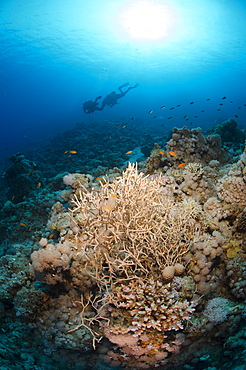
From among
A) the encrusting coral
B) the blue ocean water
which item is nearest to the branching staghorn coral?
the encrusting coral

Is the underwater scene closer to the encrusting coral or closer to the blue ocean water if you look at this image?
the encrusting coral

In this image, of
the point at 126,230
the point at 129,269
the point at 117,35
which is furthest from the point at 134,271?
the point at 117,35

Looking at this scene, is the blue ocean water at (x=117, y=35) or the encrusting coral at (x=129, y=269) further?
the blue ocean water at (x=117, y=35)

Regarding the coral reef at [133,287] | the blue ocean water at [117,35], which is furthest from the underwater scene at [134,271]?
the blue ocean water at [117,35]

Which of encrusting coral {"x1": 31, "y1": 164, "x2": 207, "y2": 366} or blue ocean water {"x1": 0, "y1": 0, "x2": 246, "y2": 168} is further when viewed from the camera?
blue ocean water {"x1": 0, "y1": 0, "x2": 246, "y2": 168}

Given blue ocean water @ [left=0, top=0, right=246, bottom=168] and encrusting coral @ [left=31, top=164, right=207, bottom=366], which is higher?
blue ocean water @ [left=0, top=0, right=246, bottom=168]

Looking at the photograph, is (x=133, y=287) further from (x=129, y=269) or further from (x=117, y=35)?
(x=117, y=35)

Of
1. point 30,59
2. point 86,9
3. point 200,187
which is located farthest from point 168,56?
point 200,187

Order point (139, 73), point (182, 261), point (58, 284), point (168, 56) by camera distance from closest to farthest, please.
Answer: point (182, 261) < point (58, 284) < point (168, 56) < point (139, 73)

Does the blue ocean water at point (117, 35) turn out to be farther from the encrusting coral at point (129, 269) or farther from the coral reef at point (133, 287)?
the encrusting coral at point (129, 269)

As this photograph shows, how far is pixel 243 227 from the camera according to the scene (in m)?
4.46

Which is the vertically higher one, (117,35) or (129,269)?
(117,35)

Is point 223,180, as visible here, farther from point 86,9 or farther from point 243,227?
point 86,9

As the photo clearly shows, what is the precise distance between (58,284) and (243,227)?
4.40 m
